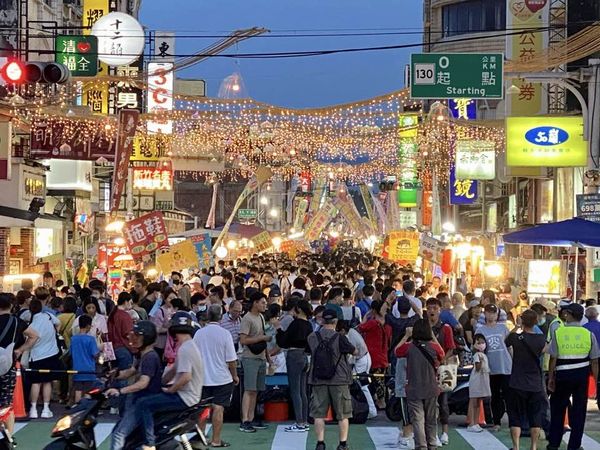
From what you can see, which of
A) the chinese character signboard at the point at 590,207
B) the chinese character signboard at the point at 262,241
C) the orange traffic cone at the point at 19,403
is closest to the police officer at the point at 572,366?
the orange traffic cone at the point at 19,403

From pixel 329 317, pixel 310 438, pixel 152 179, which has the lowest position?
pixel 310 438

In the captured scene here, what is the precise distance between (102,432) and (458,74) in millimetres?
12268

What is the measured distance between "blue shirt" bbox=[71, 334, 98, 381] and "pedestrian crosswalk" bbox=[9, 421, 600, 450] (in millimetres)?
711

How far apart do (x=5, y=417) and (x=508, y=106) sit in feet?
76.0

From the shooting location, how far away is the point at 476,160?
123 feet

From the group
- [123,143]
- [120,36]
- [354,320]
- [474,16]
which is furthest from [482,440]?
[474,16]

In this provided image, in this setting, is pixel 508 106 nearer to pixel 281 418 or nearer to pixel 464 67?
pixel 464 67

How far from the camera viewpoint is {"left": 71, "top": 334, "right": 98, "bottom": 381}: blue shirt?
48.5 ft

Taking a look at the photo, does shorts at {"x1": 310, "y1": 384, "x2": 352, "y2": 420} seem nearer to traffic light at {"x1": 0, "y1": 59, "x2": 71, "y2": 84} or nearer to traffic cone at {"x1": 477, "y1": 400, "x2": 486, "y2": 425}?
traffic cone at {"x1": 477, "y1": 400, "x2": 486, "y2": 425}

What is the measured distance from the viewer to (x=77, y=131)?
3153 centimetres

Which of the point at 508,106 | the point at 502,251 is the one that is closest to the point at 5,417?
the point at 508,106

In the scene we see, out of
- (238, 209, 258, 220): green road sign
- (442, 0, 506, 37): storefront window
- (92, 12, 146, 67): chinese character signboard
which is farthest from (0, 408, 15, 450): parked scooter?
(238, 209, 258, 220): green road sign

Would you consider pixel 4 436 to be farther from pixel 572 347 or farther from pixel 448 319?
pixel 448 319

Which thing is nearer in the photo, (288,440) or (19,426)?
(288,440)
